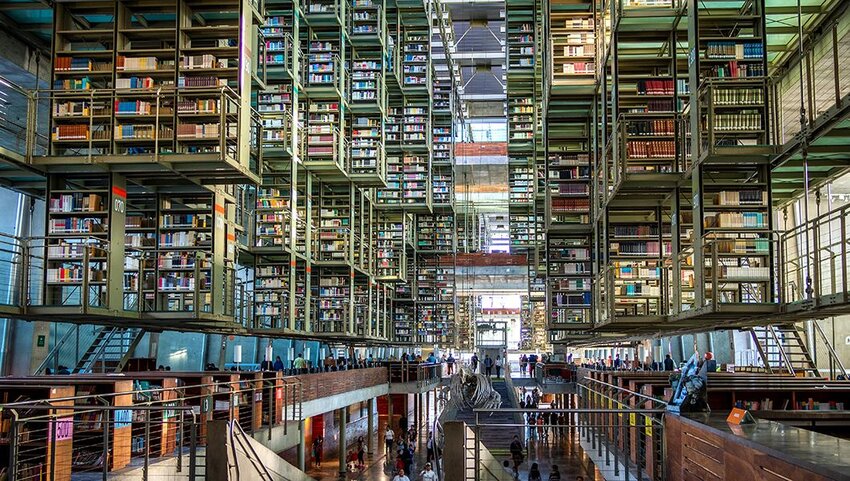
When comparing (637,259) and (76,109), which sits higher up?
(76,109)

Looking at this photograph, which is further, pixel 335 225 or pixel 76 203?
pixel 335 225

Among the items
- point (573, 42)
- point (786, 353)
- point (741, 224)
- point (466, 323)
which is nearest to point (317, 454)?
point (573, 42)

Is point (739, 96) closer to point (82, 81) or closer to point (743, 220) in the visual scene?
point (743, 220)

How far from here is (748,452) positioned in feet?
13.7

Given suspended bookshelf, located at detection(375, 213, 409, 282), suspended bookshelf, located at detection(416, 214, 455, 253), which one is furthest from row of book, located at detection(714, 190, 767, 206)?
suspended bookshelf, located at detection(416, 214, 455, 253)

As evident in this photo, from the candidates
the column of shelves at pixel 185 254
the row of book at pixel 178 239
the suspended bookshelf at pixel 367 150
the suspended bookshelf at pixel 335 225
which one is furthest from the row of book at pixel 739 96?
A: the suspended bookshelf at pixel 367 150

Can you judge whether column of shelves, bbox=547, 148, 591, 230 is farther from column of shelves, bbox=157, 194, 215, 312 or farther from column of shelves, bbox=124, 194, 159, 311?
column of shelves, bbox=124, 194, 159, 311

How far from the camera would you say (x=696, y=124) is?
8.80 meters

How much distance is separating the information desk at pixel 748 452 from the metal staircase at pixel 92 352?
869 centimetres

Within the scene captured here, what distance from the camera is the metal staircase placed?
12.3 metres

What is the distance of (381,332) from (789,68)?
48.3 ft

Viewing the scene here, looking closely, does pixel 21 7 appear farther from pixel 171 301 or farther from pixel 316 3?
pixel 316 3

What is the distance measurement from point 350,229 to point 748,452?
14.1 m

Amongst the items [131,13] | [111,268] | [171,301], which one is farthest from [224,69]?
[171,301]
